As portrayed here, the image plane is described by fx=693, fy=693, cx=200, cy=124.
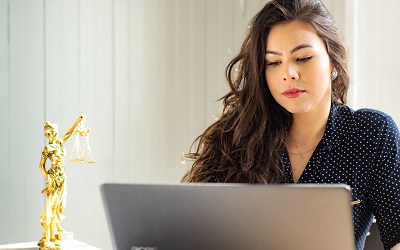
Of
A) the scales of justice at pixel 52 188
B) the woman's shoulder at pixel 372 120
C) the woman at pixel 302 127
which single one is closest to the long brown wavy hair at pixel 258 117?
the woman at pixel 302 127

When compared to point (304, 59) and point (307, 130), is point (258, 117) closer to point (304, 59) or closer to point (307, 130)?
point (307, 130)

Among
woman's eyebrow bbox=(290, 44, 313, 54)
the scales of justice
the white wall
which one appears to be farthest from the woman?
the white wall

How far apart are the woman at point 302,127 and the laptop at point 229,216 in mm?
852

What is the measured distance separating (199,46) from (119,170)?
0.80 m

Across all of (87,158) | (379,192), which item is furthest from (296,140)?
(87,158)

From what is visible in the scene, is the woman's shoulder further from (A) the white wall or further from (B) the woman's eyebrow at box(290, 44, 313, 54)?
(A) the white wall

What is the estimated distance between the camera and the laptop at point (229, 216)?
1.14 metres

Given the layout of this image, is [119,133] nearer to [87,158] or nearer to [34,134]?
[87,158]

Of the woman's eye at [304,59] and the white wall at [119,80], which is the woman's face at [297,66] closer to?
the woman's eye at [304,59]

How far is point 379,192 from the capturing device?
2.04 meters

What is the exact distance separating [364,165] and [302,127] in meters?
0.23

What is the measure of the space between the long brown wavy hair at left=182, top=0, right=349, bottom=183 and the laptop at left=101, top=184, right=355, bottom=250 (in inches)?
34.6

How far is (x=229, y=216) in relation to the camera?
1220 millimetres

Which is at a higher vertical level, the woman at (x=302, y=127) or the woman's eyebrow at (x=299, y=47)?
the woman's eyebrow at (x=299, y=47)
